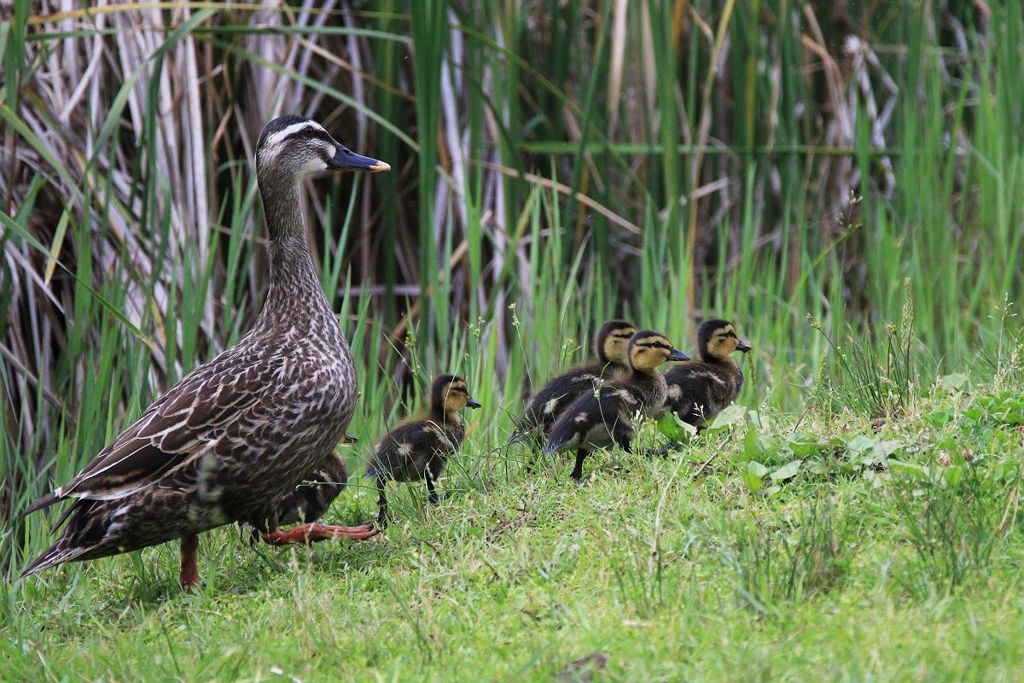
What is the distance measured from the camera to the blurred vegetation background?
6.11 m

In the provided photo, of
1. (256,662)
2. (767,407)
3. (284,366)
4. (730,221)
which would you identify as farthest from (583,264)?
(256,662)

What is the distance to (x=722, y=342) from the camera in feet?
18.6

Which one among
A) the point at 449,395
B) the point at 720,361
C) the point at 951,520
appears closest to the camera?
the point at 951,520

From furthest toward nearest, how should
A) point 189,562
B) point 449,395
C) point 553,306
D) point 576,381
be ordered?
point 553,306
point 576,381
point 449,395
point 189,562

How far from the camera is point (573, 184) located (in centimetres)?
700

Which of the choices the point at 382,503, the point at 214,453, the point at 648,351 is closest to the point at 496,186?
the point at 648,351

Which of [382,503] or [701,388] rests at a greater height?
[701,388]

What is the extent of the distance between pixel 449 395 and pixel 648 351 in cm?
80

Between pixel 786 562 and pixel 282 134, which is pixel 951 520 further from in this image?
pixel 282 134

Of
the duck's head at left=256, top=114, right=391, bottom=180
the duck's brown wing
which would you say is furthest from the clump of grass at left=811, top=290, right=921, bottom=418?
the duck's brown wing

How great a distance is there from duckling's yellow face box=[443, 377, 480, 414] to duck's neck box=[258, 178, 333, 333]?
55 cm

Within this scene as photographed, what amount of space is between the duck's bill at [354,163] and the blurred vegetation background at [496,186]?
1.62ft

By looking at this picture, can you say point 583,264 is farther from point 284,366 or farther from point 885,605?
point 885,605

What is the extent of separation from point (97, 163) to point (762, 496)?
13.0 ft
